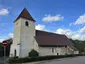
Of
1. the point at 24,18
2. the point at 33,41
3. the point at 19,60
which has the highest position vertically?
the point at 24,18

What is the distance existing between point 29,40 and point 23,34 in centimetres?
253

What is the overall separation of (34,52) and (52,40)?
8.95m

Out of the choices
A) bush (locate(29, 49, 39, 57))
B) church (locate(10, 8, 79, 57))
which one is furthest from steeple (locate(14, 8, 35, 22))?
bush (locate(29, 49, 39, 57))

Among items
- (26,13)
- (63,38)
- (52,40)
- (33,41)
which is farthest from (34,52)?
(63,38)

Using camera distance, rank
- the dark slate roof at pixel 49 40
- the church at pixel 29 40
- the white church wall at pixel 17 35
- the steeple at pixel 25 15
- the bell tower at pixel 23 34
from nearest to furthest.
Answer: the bell tower at pixel 23 34
the church at pixel 29 40
the white church wall at pixel 17 35
the steeple at pixel 25 15
the dark slate roof at pixel 49 40

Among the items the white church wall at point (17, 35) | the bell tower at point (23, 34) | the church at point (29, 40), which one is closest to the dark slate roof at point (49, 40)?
the church at point (29, 40)

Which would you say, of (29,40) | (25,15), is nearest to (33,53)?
(29,40)

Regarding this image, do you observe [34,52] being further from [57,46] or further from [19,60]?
[19,60]

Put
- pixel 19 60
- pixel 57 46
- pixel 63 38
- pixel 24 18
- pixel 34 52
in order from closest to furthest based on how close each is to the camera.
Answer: pixel 19 60 → pixel 34 52 → pixel 24 18 → pixel 57 46 → pixel 63 38

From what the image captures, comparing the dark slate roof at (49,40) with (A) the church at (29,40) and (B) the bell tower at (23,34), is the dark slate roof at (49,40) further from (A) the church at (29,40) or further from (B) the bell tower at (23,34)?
(B) the bell tower at (23,34)

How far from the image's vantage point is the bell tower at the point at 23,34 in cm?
4034

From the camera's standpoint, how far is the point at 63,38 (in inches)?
2044

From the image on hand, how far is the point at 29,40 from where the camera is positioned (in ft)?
138

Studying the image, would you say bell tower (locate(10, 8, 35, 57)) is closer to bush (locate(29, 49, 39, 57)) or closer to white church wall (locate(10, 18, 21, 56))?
white church wall (locate(10, 18, 21, 56))
